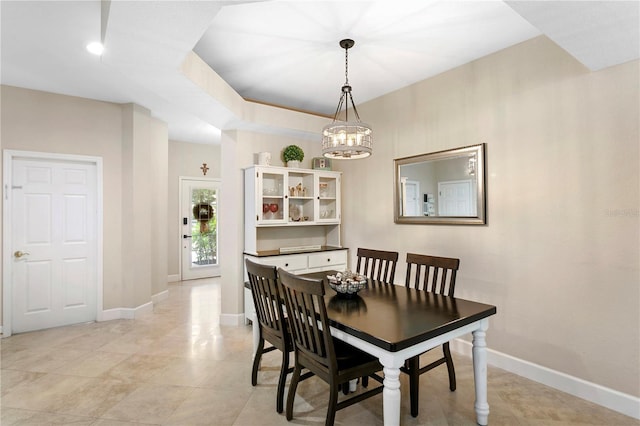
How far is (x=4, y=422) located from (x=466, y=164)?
Answer: 13.3ft

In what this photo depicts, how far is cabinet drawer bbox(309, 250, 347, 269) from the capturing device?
4095 millimetres

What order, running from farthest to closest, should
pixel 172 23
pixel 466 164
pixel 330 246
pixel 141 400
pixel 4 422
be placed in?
pixel 330 246, pixel 466 164, pixel 141 400, pixel 4 422, pixel 172 23

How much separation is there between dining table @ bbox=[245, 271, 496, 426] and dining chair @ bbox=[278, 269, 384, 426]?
0.11 meters

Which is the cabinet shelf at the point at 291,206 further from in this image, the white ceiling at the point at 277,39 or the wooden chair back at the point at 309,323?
the wooden chair back at the point at 309,323

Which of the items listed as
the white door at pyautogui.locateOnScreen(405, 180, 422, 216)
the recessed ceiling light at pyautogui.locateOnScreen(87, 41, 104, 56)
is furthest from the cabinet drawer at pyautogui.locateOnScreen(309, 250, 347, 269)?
the recessed ceiling light at pyautogui.locateOnScreen(87, 41, 104, 56)

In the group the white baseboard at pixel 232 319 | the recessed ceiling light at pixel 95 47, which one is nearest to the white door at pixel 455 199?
the white baseboard at pixel 232 319

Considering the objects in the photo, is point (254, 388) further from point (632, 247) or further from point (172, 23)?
point (632, 247)

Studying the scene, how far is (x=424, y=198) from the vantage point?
3.49 meters

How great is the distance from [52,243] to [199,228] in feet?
9.61

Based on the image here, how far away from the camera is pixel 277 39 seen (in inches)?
107

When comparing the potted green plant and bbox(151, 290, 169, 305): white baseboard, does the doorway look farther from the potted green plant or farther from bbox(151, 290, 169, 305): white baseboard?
the potted green plant

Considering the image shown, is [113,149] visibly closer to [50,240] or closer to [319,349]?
[50,240]

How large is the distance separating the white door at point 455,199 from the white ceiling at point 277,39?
3.86 feet

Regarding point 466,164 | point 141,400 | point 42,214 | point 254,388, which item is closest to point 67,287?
point 42,214
